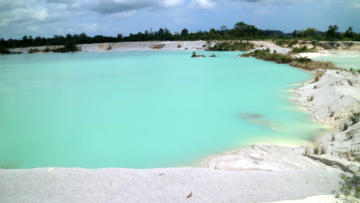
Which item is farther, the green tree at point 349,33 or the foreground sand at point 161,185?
the green tree at point 349,33

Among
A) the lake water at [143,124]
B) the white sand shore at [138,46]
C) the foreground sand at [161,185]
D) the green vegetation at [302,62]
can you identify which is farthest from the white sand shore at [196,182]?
the white sand shore at [138,46]

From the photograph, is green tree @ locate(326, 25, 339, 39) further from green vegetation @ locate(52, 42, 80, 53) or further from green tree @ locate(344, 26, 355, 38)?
green vegetation @ locate(52, 42, 80, 53)

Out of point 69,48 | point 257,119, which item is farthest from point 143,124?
point 69,48

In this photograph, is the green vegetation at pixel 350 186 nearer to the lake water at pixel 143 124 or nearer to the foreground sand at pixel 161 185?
the foreground sand at pixel 161 185

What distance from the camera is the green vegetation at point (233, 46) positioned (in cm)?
4507

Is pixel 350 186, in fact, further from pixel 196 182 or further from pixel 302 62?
pixel 302 62

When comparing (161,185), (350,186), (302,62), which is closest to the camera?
(350,186)

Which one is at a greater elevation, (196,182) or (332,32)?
(332,32)

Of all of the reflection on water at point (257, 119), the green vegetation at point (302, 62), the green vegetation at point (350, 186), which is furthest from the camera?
the green vegetation at point (302, 62)

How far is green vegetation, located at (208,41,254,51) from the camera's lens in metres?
45.1

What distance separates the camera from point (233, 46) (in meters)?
46.7

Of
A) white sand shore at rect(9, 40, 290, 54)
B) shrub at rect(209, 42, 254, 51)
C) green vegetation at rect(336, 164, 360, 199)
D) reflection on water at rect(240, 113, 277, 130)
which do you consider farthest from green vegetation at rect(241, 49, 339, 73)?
white sand shore at rect(9, 40, 290, 54)

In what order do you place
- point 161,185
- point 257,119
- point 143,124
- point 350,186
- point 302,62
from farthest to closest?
point 302,62 → point 257,119 → point 143,124 → point 161,185 → point 350,186

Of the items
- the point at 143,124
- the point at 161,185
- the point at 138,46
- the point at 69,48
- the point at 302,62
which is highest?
the point at 138,46
